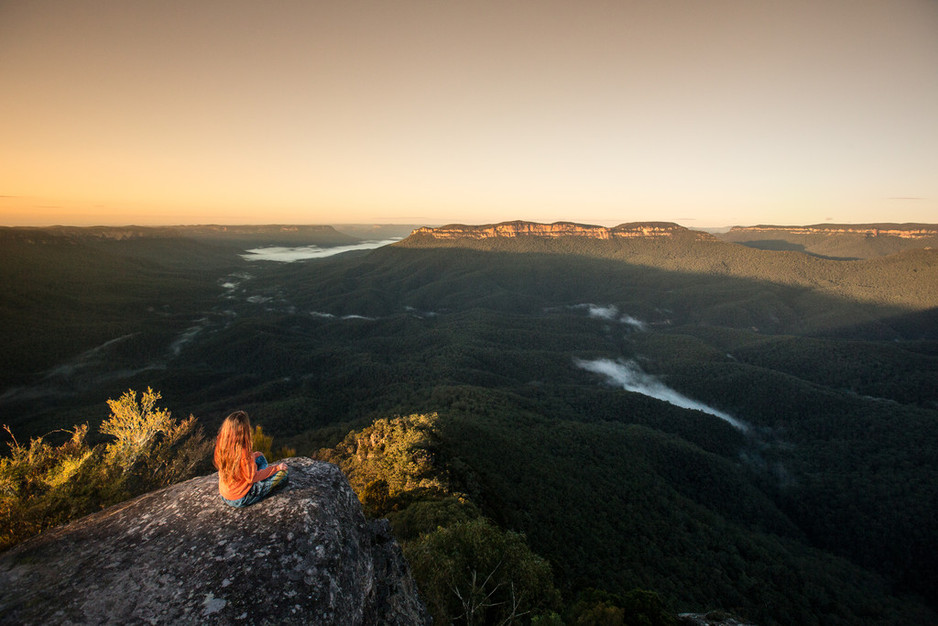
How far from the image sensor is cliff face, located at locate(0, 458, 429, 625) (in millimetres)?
7254

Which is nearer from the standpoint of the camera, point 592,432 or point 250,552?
point 250,552

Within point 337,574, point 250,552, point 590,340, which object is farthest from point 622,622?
point 590,340

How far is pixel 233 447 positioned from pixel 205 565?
8.74ft

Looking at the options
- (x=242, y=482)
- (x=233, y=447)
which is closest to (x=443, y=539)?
(x=242, y=482)

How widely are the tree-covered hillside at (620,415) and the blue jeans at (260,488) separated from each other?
105 feet

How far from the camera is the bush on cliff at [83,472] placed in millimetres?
11336

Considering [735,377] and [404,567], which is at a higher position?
[404,567]

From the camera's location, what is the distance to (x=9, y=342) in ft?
440

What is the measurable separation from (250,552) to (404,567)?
627 cm

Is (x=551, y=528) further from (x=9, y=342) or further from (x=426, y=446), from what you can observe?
(x=9, y=342)

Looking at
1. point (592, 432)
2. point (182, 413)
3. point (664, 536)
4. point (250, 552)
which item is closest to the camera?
point (250, 552)

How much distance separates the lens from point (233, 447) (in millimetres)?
8555

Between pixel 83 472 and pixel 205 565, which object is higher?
pixel 205 565

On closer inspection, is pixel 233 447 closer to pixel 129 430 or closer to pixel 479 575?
pixel 129 430
